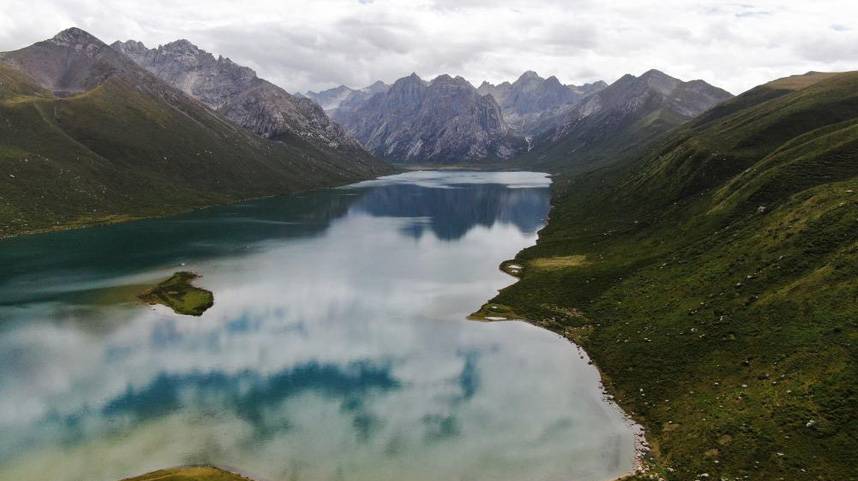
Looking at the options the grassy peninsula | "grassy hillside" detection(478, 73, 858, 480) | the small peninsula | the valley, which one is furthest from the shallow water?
"grassy hillside" detection(478, 73, 858, 480)

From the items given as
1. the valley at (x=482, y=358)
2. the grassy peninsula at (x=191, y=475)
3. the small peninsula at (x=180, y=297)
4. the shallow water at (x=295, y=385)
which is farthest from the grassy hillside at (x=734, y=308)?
the small peninsula at (x=180, y=297)

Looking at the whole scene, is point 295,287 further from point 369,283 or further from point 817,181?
point 817,181

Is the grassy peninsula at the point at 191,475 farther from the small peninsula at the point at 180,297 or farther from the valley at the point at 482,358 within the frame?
the small peninsula at the point at 180,297

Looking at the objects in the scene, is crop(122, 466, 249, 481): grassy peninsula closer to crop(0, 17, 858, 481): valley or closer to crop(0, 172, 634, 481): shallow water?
crop(0, 17, 858, 481): valley

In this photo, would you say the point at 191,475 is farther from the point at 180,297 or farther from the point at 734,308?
the point at 734,308

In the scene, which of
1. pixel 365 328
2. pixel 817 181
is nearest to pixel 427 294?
pixel 365 328

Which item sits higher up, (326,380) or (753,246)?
(753,246)

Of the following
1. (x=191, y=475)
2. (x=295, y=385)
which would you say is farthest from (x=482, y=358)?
(x=191, y=475)
